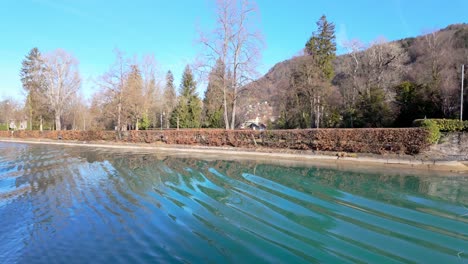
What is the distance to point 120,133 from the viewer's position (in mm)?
26203

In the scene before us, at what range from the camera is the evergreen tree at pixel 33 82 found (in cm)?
4322

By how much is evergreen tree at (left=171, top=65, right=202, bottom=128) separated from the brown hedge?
15056mm

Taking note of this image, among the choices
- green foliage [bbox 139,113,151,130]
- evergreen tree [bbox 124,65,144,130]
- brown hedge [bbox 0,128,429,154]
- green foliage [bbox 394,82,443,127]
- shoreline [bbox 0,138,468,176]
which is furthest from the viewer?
green foliage [bbox 139,113,151,130]

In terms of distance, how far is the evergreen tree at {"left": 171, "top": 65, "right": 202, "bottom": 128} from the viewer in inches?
1583

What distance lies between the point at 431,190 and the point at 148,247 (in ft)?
25.1

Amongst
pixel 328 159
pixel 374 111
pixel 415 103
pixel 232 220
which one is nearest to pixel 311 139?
pixel 328 159

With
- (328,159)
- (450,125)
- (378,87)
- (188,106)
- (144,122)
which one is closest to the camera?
(450,125)

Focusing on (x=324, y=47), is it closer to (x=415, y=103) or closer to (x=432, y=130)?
(x=415, y=103)

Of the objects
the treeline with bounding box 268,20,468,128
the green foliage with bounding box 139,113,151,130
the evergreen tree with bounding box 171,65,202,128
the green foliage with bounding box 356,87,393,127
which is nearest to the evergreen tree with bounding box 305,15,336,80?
the treeline with bounding box 268,20,468,128

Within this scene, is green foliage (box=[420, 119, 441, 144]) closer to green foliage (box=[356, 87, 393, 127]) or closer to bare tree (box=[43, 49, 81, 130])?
green foliage (box=[356, 87, 393, 127])

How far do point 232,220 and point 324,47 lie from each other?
34347 mm

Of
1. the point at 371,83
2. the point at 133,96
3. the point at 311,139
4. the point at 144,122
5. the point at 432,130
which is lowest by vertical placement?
the point at 311,139

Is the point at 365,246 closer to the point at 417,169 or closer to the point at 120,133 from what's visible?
the point at 417,169

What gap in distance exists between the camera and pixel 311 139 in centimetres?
1582
